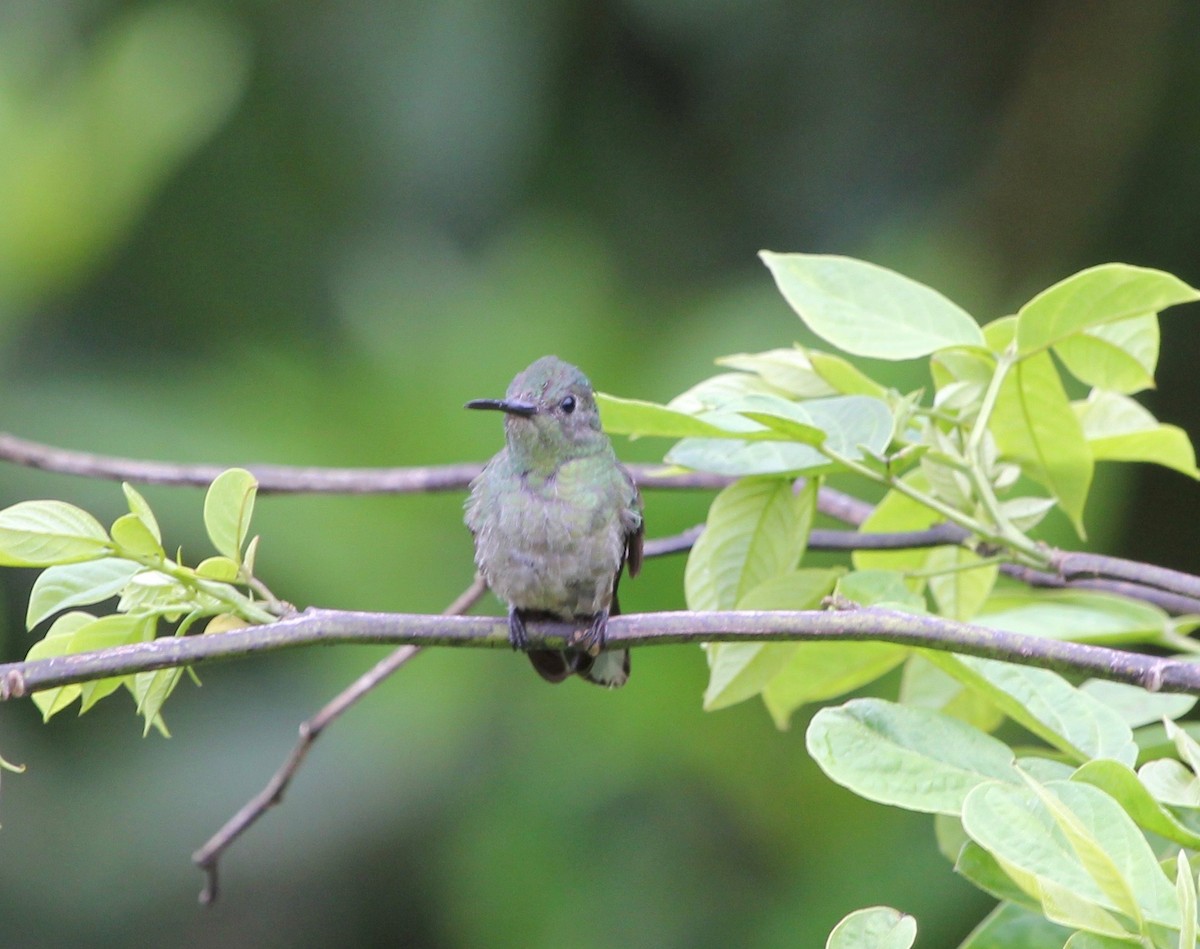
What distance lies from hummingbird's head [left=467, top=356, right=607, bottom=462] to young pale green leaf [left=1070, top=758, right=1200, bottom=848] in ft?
3.97

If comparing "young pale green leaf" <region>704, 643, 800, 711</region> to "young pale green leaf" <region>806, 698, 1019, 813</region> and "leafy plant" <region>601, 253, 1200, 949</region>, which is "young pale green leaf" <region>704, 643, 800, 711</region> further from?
"young pale green leaf" <region>806, 698, 1019, 813</region>

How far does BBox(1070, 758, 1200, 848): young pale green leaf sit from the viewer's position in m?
1.09

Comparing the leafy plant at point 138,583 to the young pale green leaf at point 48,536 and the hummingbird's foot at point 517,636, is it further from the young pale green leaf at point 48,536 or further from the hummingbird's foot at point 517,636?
the hummingbird's foot at point 517,636

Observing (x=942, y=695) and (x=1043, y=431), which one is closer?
(x=1043, y=431)

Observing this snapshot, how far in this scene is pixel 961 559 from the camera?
1800mm

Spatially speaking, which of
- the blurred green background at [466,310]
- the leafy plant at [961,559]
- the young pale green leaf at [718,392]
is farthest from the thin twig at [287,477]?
the blurred green background at [466,310]

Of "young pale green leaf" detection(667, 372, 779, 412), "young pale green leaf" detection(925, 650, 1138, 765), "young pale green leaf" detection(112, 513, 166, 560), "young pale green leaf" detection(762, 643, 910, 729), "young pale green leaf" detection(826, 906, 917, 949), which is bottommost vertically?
"young pale green leaf" detection(762, 643, 910, 729)

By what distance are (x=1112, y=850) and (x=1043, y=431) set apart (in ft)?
2.33

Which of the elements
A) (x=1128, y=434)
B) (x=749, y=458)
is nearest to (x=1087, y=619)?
(x=1128, y=434)

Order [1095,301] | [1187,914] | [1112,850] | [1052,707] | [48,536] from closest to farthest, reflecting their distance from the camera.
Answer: [1187,914] < [1112,850] < [48,536] < [1052,707] < [1095,301]

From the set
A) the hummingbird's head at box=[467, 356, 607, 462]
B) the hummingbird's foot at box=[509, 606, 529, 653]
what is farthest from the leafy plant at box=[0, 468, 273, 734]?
the hummingbird's head at box=[467, 356, 607, 462]

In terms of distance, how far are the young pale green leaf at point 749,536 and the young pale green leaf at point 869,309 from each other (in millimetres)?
198

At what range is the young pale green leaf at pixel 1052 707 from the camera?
1304 millimetres

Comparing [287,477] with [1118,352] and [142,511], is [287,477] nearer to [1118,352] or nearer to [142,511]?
[142,511]
